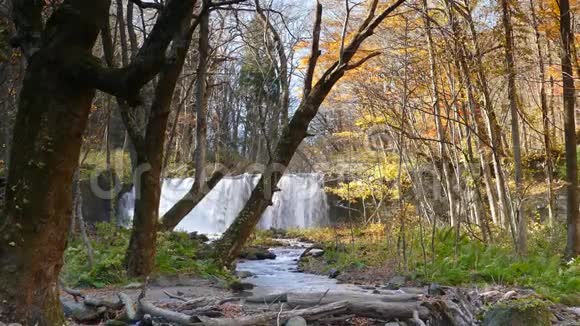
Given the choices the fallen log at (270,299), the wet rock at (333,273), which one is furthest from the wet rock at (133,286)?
the wet rock at (333,273)

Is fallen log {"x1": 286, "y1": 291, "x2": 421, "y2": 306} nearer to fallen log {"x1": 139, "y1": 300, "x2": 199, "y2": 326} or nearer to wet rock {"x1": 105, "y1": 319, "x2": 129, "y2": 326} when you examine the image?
fallen log {"x1": 139, "y1": 300, "x2": 199, "y2": 326}

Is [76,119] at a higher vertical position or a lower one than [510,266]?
higher

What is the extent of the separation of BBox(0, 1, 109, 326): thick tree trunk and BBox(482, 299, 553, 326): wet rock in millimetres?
3238

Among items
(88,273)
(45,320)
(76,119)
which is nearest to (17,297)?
(45,320)

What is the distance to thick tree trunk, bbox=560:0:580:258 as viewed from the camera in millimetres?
8469

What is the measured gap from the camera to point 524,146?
653 inches

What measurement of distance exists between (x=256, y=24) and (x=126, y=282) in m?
8.19

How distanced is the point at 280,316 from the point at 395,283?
12.2ft

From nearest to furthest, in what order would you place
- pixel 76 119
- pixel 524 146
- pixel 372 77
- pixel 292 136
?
pixel 76 119, pixel 292 136, pixel 372 77, pixel 524 146

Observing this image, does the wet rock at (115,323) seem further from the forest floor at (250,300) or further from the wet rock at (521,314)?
the wet rock at (521,314)

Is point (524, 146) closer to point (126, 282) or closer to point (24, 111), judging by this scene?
point (126, 282)

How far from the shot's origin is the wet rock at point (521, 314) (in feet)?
12.7

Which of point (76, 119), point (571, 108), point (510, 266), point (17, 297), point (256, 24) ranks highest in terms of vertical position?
point (256, 24)

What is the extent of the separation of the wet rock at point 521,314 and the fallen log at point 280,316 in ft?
3.90
